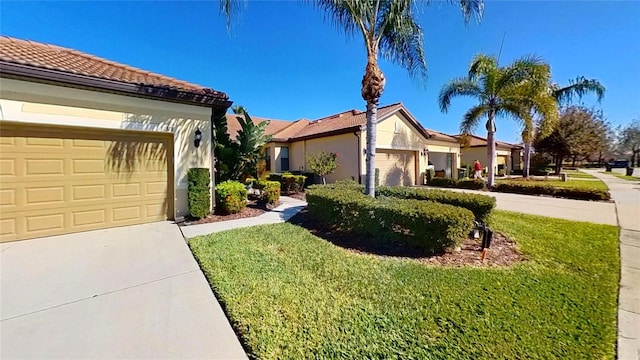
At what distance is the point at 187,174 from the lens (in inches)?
293

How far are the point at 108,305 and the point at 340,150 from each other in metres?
13.4

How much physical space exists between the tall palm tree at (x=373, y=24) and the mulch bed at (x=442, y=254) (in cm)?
174

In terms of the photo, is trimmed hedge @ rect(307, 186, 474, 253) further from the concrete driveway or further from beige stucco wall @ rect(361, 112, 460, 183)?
beige stucco wall @ rect(361, 112, 460, 183)

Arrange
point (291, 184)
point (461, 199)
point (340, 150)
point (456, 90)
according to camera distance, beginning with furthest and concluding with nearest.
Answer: point (456, 90), point (340, 150), point (291, 184), point (461, 199)

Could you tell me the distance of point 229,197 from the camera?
804cm

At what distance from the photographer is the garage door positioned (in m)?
16.1

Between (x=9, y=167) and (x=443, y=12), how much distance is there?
11987mm

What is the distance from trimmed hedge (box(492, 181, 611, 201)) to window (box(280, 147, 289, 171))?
47.9ft

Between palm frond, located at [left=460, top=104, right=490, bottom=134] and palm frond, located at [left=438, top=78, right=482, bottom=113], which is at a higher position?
palm frond, located at [left=438, top=78, right=482, bottom=113]

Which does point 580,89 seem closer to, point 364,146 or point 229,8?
point 364,146

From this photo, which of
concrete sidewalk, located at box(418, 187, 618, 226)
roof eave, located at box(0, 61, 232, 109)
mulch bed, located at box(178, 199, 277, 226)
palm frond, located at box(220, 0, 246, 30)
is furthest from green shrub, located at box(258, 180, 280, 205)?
concrete sidewalk, located at box(418, 187, 618, 226)

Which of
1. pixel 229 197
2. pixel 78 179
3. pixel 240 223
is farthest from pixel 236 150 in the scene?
pixel 78 179

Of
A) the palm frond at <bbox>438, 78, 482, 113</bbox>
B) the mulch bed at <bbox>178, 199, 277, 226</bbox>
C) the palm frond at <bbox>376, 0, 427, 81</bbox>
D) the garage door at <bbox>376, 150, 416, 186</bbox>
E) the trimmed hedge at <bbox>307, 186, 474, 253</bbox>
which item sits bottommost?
the mulch bed at <bbox>178, 199, 277, 226</bbox>

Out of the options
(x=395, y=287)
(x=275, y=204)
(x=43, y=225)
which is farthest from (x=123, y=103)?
(x=395, y=287)
